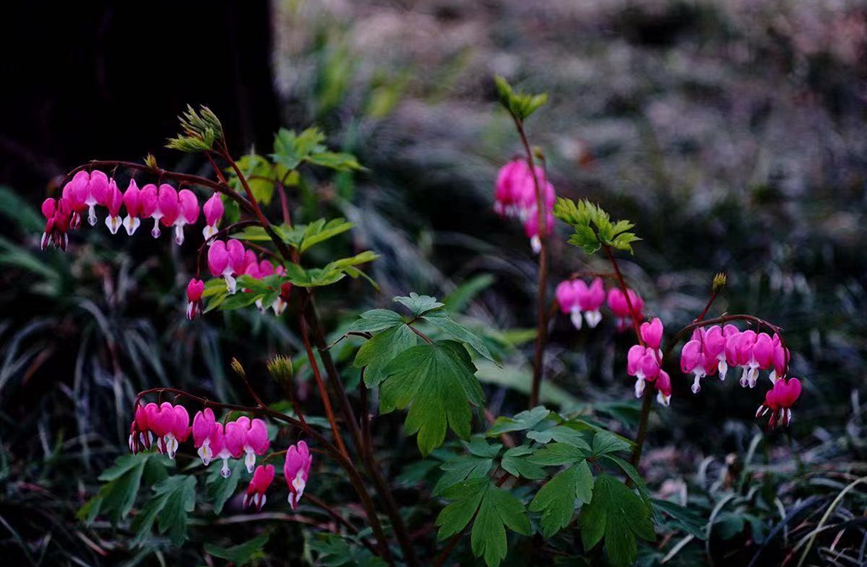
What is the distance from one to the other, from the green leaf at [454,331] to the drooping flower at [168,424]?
0.57 meters

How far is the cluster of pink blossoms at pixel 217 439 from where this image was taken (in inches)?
64.7

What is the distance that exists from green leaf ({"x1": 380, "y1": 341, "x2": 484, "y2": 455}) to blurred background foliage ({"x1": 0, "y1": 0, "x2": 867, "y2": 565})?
26.4 inches

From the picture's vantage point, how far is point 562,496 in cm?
164

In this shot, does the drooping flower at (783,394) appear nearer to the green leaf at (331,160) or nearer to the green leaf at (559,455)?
the green leaf at (559,455)

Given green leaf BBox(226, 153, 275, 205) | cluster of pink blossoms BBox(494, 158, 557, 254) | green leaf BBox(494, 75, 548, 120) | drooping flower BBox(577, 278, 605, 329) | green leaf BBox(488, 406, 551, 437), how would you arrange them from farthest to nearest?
cluster of pink blossoms BBox(494, 158, 557, 254) < drooping flower BBox(577, 278, 605, 329) < green leaf BBox(494, 75, 548, 120) < green leaf BBox(226, 153, 275, 205) < green leaf BBox(488, 406, 551, 437)

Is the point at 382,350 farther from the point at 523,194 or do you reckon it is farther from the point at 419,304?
the point at 523,194

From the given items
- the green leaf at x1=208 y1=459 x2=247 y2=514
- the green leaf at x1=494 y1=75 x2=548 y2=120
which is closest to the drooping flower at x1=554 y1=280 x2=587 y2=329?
the green leaf at x1=494 y1=75 x2=548 y2=120

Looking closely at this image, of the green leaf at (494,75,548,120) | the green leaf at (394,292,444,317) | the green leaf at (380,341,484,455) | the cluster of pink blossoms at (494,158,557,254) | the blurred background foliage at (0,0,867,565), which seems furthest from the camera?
the blurred background foliage at (0,0,867,565)

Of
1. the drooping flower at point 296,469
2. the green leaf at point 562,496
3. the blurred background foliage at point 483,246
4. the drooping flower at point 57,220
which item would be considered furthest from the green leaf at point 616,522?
the drooping flower at point 57,220

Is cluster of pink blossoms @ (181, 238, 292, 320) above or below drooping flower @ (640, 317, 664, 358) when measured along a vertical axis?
above

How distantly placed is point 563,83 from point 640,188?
2.07 metres

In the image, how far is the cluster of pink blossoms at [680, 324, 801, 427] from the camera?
168cm

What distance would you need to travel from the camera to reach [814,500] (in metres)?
2.34

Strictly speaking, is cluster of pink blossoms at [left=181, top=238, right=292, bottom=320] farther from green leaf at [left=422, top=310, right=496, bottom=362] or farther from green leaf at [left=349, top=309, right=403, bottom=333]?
green leaf at [left=422, top=310, right=496, bottom=362]
